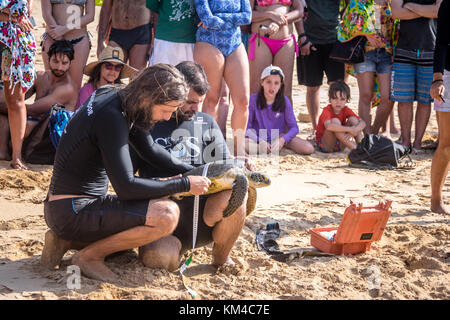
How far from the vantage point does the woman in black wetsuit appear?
10.2ft

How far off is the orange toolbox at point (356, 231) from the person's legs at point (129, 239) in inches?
41.6

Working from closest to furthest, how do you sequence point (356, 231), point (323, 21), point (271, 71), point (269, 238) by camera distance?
1. point (356, 231)
2. point (269, 238)
3. point (271, 71)
4. point (323, 21)

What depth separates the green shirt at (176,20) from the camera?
521 cm

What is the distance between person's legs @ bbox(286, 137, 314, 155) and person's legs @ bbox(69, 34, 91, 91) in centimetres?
223

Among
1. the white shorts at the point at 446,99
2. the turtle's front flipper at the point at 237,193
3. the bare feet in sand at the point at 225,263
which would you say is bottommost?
the bare feet in sand at the point at 225,263

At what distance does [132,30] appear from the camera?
6.05 m

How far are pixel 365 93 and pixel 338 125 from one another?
581 millimetres

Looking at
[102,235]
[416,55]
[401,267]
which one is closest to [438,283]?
[401,267]

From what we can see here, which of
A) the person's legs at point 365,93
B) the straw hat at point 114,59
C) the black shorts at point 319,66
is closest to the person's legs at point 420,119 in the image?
the person's legs at point 365,93

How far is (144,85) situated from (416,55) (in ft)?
13.4

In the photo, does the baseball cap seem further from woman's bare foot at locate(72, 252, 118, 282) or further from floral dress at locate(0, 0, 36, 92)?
woman's bare foot at locate(72, 252, 118, 282)

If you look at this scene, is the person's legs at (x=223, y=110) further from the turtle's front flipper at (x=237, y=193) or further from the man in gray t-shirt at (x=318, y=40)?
the turtle's front flipper at (x=237, y=193)

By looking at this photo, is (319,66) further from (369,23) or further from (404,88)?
(404,88)

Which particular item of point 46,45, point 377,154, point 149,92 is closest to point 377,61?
point 377,154
